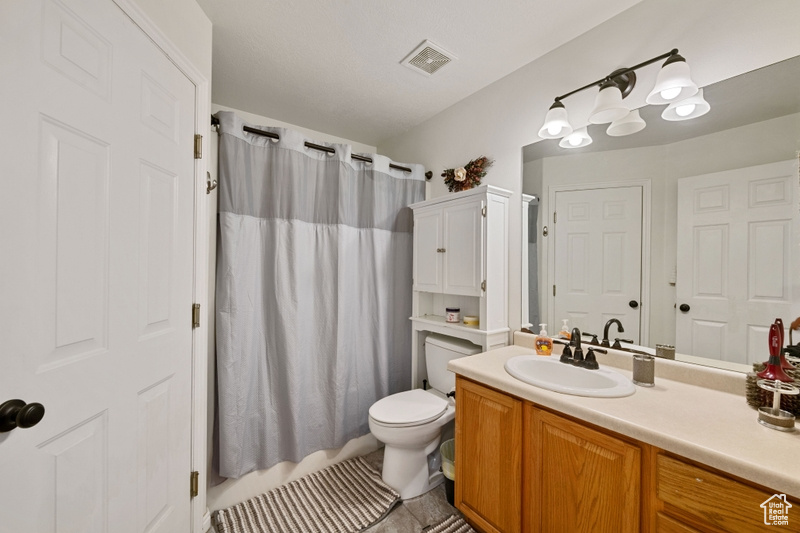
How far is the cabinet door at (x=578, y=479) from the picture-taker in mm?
928

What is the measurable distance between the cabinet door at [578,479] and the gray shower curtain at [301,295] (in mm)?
1291

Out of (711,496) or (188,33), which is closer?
(711,496)

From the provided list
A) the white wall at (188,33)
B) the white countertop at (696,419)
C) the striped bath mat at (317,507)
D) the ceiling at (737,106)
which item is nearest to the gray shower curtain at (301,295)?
the striped bath mat at (317,507)

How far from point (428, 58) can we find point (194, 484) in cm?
243

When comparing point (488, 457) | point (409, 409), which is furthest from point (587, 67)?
point (409, 409)

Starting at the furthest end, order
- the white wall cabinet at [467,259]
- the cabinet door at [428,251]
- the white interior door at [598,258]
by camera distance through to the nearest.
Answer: the cabinet door at [428,251]
the white wall cabinet at [467,259]
the white interior door at [598,258]

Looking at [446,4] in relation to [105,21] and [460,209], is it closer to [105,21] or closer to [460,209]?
[460,209]

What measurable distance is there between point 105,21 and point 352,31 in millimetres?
1024

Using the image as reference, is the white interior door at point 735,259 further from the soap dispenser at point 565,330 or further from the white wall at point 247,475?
the white wall at point 247,475

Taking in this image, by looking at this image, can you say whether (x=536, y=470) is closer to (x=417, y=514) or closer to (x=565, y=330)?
(x=565, y=330)

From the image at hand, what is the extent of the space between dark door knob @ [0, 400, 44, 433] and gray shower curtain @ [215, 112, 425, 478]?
1.02 m

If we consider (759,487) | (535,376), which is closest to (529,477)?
(535,376)

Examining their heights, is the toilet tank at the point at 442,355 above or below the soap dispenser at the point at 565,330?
below

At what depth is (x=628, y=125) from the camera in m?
1.42
